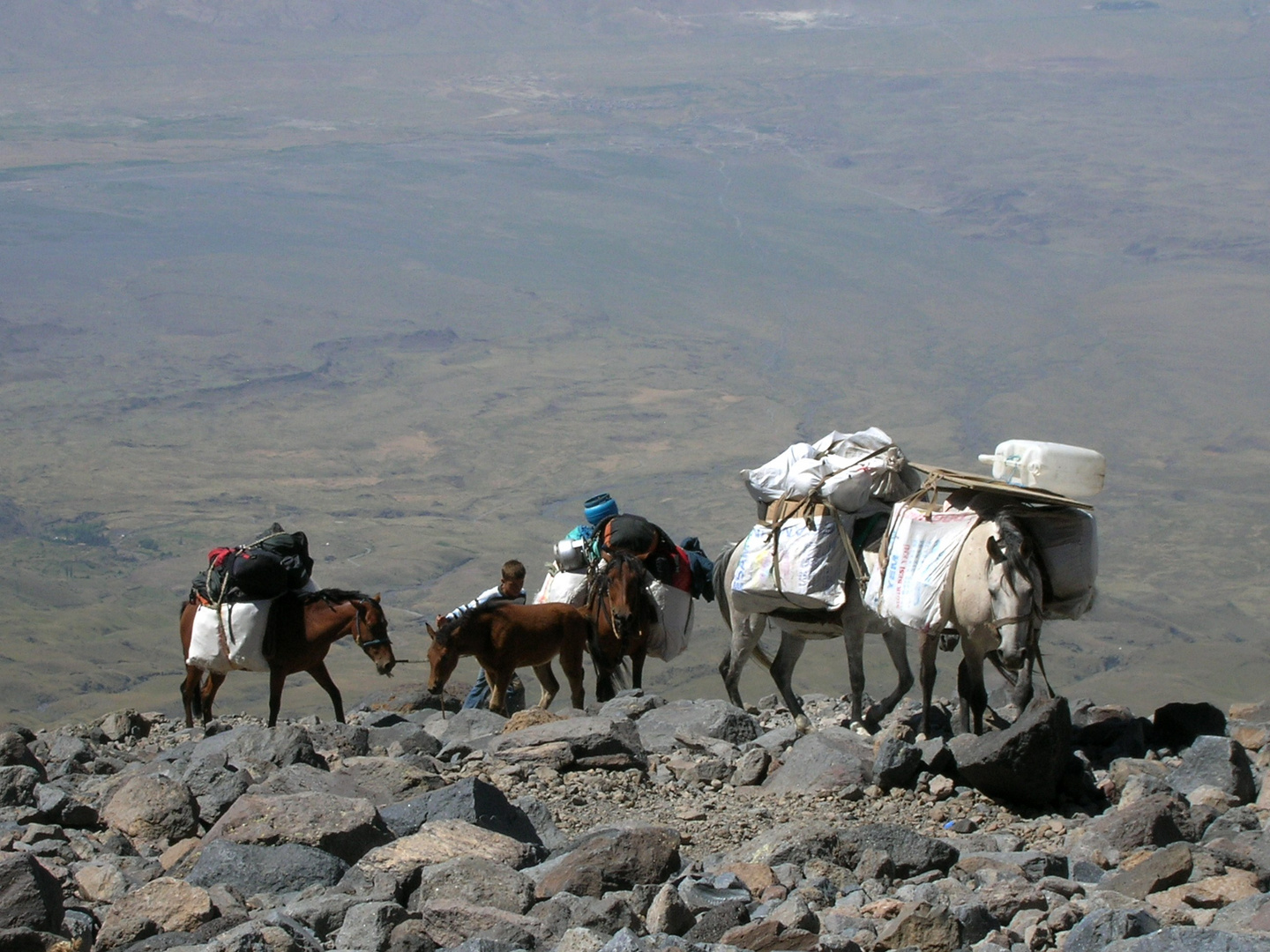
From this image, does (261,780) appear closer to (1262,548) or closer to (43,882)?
(43,882)

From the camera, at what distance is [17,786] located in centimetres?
822

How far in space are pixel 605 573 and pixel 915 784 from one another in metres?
4.40

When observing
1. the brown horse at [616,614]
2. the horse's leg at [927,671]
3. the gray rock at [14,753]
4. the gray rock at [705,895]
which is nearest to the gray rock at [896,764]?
the horse's leg at [927,671]

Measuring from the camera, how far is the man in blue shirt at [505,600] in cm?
1259

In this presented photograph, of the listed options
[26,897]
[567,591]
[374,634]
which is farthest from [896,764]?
[374,634]

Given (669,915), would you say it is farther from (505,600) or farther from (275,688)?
(275,688)

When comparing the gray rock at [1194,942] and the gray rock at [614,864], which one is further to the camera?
the gray rock at [614,864]

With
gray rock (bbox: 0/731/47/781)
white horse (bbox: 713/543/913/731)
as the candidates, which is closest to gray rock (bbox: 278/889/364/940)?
gray rock (bbox: 0/731/47/781)

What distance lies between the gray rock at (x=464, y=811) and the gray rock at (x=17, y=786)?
2070 millimetres

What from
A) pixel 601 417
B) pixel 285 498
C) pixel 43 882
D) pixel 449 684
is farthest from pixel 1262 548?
pixel 43 882

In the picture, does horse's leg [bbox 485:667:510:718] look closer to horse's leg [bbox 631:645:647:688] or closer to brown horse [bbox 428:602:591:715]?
brown horse [bbox 428:602:591:715]

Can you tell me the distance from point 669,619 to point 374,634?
2483 mm

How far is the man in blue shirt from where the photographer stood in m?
12.6

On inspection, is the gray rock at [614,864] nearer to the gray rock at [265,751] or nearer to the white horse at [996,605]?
the gray rock at [265,751]
